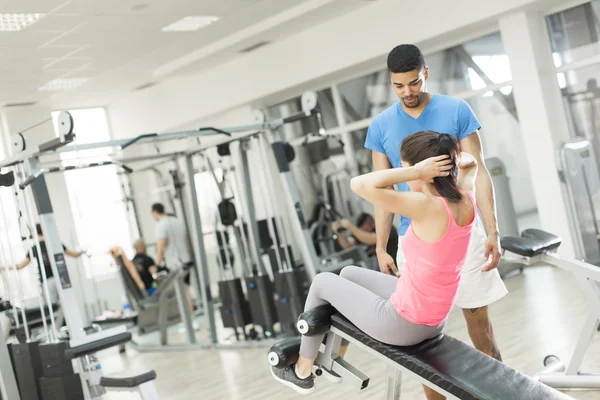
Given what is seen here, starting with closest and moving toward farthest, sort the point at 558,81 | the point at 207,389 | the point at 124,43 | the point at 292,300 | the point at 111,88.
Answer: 1. the point at 207,389
2. the point at 292,300
3. the point at 558,81
4. the point at 124,43
5. the point at 111,88

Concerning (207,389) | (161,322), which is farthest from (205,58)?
(207,389)

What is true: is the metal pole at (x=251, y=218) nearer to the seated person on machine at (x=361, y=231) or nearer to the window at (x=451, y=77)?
the seated person on machine at (x=361, y=231)

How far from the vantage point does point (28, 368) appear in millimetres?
4203

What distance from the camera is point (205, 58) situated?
8.98m

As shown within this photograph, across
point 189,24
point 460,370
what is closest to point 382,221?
point 460,370

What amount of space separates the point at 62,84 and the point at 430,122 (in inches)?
287

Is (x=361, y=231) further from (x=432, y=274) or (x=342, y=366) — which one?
(x=432, y=274)

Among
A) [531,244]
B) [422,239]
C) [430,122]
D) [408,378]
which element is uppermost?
[430,122]

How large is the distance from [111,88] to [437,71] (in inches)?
176

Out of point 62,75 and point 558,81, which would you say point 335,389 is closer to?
point 558,81

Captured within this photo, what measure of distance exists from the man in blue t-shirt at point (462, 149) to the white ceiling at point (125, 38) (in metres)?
4.08

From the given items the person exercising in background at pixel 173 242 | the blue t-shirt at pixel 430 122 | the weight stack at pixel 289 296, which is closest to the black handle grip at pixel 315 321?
the blue t-shirt at pixel 430 122

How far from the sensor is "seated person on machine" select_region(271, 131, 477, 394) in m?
2.33

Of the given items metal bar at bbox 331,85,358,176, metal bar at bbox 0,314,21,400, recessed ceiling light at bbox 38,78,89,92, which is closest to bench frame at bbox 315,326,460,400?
metal bar at bbox 0,314,21,400
